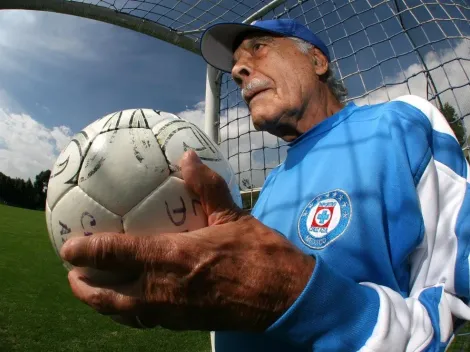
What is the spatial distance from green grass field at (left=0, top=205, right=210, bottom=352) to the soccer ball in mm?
4531

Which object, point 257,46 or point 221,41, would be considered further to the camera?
point 221,41

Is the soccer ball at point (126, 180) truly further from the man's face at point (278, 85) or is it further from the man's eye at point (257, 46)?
the man's eye at point (257, 46)

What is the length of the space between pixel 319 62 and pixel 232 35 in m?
0.53

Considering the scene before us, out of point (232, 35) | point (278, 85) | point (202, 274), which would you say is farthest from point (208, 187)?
point (232, 35)

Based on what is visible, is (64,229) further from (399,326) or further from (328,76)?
(328,76)

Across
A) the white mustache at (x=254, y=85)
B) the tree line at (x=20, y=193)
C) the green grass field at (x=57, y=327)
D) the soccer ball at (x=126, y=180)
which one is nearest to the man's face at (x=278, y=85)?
the white mustache at (x=254, y=85)

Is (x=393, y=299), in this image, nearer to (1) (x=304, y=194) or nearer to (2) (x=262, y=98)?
(1) (x=304, y=194)

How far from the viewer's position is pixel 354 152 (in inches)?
51.9

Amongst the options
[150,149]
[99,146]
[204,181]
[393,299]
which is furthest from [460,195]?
[99,146]

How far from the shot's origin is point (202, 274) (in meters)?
0.76

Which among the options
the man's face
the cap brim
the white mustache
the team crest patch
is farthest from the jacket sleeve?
the cap brim

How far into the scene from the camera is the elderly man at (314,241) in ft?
2.55

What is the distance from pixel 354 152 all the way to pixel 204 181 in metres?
0.62

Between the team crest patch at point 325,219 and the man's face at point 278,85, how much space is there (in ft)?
1.60
